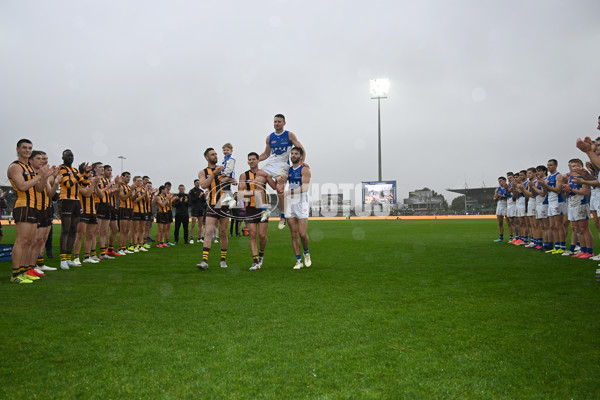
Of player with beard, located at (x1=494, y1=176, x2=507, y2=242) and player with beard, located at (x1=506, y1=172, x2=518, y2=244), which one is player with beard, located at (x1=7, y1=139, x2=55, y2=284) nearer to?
player with beard, located at (x1=506, y1=172, x2=518, y2=244)

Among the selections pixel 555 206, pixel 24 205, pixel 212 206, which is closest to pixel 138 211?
pixel 212 206

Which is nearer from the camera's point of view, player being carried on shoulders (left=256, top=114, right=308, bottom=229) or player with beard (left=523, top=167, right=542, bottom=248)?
player being carried on shoulders (left=256, top=114, right=308, bottom=229)

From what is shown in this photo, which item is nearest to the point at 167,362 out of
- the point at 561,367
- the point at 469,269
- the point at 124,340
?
the point at 124,340

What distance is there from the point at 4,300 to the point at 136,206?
26.5 ft

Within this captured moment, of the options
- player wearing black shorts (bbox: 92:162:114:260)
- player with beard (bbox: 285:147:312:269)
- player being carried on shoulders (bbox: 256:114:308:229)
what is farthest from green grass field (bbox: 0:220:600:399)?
player wearing black shorts (bbox: 92:162:114:260)

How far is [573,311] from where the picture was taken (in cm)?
407

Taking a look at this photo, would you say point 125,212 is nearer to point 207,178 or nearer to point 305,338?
point 207,178

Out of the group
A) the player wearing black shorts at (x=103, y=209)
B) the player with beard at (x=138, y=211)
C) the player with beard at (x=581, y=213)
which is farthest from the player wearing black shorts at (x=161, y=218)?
the player with beard at (x=581, y=213)

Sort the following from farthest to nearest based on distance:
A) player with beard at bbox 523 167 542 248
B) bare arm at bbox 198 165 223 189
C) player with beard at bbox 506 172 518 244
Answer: player with beard at bbox 506 172 518 244
player with beard at bbox 523 167 542 248
bare arm at bbox 198 165 223 189

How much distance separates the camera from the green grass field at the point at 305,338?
244cm

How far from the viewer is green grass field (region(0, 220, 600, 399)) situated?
95.9 inches

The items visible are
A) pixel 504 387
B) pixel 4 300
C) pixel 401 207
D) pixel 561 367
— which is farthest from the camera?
pixel 401 207

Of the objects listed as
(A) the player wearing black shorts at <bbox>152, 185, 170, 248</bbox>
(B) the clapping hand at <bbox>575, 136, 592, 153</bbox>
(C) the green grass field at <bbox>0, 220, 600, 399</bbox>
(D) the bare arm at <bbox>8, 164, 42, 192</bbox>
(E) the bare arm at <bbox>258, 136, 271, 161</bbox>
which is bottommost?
(C) the green grass field at <bbox>0, 220, 600, 399</bbox>

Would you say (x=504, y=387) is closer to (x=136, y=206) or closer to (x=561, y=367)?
(x=561, y=367)
